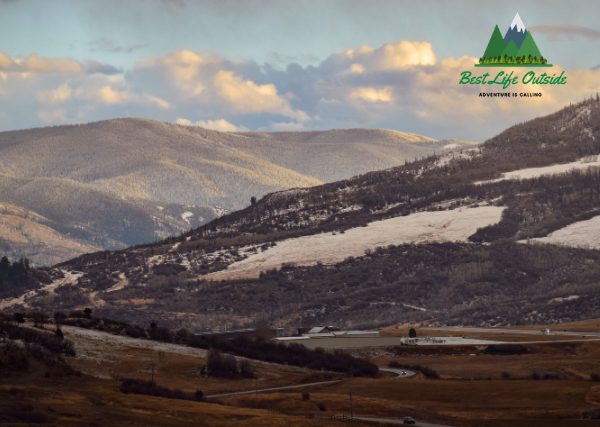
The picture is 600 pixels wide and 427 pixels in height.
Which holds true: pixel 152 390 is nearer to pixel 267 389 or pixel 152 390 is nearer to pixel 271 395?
pixel 271 395

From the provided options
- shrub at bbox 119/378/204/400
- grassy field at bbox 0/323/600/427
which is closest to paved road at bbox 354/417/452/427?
grassy field at bbox 0/323/600/427

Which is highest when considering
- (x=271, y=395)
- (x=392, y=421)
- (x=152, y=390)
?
(x=152, y=390)

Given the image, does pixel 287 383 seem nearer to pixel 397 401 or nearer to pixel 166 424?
pixel 397 401

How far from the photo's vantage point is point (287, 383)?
173 m

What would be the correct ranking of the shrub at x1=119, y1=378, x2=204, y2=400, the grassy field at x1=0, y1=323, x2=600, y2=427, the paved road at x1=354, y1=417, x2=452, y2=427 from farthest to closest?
the shrub at x1=119, y1=378, x2=204, y2=400, the paved road at x1=354, y1=417, x2=452, y2=427, the grassy field at x1=0, y1=323, x2=600, y2=427

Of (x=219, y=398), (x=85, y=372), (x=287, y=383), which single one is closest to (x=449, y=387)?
(x=287, y=383)

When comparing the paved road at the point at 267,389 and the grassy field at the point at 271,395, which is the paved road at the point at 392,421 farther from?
the paved road at the point at 267,389

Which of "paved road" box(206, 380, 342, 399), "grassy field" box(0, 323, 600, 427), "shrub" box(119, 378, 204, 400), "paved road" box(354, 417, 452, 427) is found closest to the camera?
"grassy field" box(0, 323, 600, 427)

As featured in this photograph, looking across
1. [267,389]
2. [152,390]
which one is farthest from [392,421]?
[267,389]

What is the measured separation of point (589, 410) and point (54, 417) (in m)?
57.4

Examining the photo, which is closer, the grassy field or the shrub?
the grassy field

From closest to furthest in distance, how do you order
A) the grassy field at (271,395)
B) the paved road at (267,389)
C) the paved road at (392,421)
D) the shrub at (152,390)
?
the grassy field at (271,395), the paved road at (392,421), the shrub at (152,390), the paved road at (267,389)

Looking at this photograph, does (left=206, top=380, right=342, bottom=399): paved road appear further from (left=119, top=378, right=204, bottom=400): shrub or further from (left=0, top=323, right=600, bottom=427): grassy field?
(left=119, top=378, right=204, bottom=400): shrub

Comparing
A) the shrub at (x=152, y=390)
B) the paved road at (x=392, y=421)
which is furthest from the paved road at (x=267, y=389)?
the paved road at (x=392, y=421)
